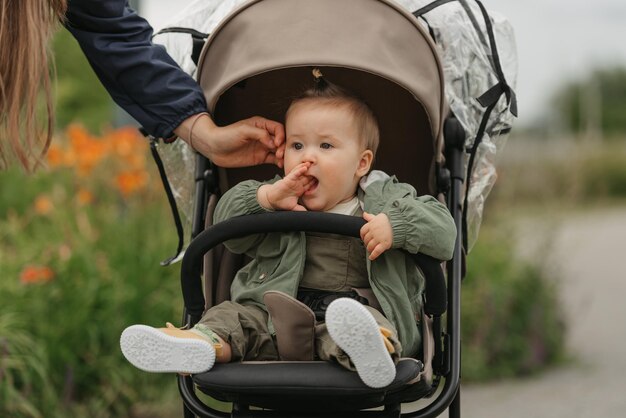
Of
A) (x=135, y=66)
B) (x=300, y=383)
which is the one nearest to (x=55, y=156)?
(x=135, y=66)

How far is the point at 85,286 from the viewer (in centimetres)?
496

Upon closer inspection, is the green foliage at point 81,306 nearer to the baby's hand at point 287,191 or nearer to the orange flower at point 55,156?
the orange flower at point 55,156

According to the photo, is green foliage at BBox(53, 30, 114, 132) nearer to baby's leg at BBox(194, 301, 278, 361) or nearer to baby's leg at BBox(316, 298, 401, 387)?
baby's leg at BBox(194, 301, 278, 361)

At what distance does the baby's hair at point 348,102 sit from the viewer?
3189 millimetres

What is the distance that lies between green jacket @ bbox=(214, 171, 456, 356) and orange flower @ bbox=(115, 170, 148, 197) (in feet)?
8.45

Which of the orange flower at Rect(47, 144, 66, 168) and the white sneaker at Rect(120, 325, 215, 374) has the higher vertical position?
the white sneaker at Rect(120, 325, 215, 374)

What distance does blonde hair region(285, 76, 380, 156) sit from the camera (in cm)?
319

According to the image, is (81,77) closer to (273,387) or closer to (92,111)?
(92,111)

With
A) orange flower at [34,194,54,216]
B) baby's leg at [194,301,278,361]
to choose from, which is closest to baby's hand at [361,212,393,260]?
baby's leg at [194,301,278,361]

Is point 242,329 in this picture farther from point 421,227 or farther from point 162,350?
point 421,227

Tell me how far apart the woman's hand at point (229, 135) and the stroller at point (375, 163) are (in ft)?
0.29

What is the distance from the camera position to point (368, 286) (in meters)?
3.07

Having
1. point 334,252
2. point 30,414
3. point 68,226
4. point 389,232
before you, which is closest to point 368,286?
point 334,252

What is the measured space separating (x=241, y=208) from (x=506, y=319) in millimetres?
3454
